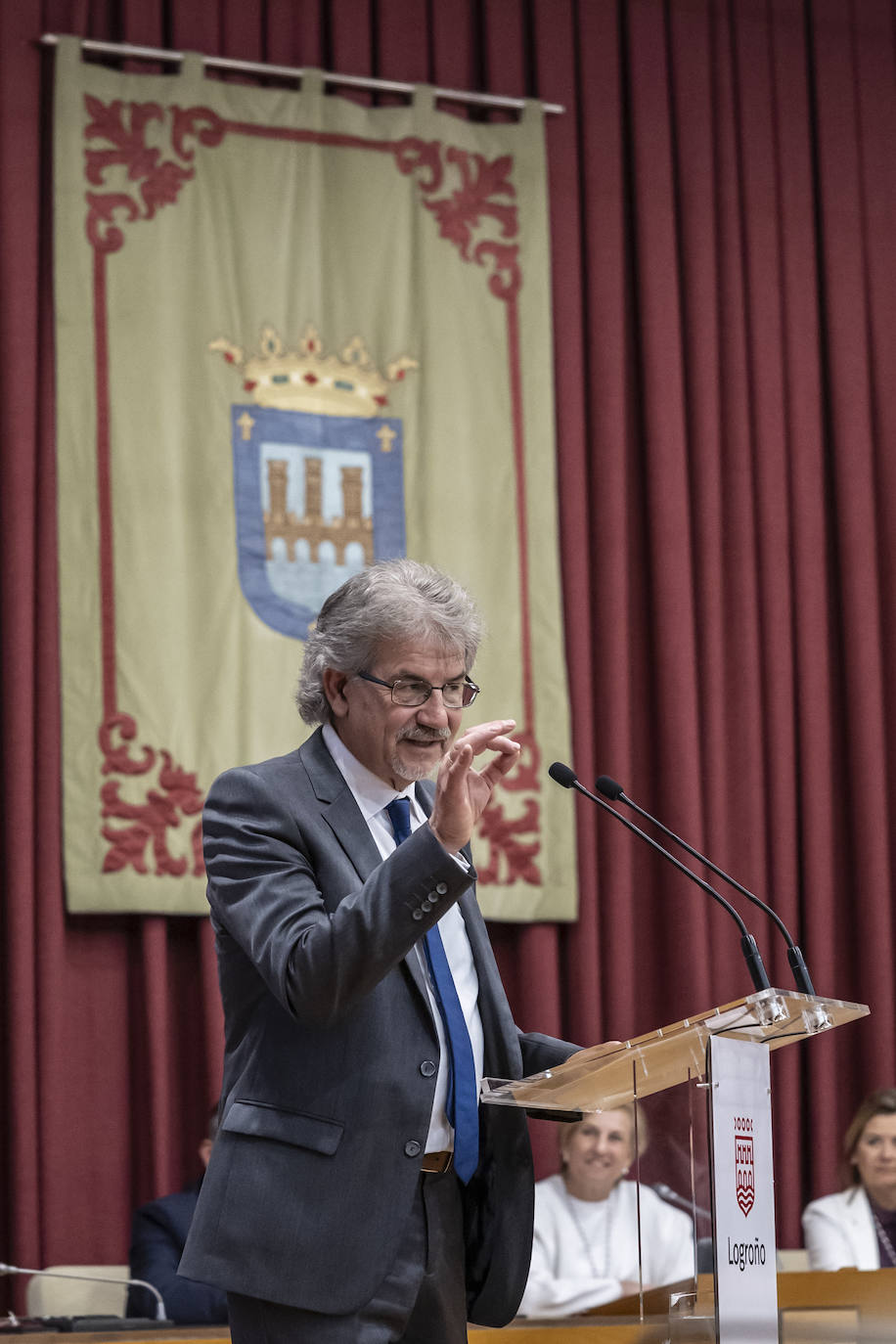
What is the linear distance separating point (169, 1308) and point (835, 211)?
432cm

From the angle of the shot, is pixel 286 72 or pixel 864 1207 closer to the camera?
pixel 864 1207

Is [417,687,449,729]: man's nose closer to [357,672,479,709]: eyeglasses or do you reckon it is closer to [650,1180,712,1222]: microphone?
[357,672,479,709]: eyeglasses

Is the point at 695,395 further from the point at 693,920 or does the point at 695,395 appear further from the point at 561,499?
the point at 693,920

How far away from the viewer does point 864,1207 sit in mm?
4918

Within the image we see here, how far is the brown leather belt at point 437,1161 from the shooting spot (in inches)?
85.4

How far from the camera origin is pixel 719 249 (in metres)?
6.10

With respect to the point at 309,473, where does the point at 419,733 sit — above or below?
below

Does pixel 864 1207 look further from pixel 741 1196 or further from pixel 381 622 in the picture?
pixel 381 622

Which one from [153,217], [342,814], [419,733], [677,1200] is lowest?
[677,1200]

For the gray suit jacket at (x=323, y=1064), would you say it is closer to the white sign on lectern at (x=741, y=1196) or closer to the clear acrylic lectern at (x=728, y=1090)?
the clear acrylic lectern at (x=728, y=1090)

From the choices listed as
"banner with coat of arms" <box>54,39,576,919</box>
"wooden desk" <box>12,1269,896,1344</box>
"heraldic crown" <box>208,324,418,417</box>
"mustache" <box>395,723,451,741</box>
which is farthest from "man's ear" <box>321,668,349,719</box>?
"heraldic crown" <box>208,324,418,417</box>

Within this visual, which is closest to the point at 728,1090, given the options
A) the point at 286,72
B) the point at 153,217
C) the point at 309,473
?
the point at 309,473

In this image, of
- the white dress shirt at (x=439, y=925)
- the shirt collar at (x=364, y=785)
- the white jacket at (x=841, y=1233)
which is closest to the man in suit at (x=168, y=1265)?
the white jacket at (x=841, y=1233)

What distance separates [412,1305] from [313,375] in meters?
3.90
